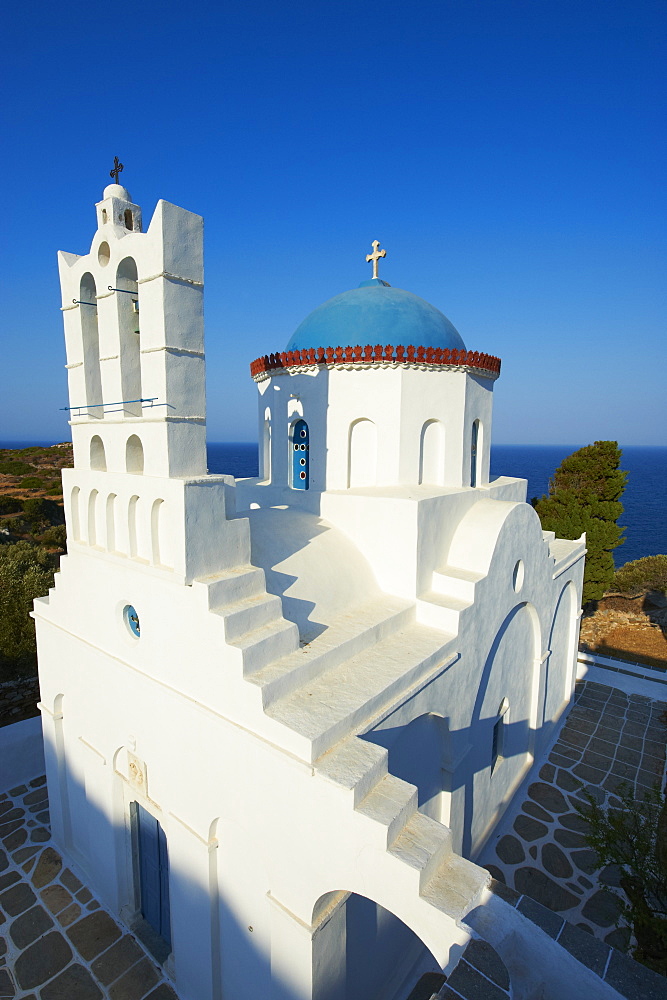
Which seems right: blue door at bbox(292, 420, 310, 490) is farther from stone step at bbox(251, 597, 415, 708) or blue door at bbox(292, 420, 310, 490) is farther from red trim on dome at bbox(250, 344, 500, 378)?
stone step at bbox(251, 597, 415, 708)

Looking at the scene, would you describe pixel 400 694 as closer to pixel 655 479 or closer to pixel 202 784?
pixel 202 784

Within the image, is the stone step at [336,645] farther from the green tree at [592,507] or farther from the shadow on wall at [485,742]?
the green tree at [592,507]

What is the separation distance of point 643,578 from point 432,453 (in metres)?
18.1

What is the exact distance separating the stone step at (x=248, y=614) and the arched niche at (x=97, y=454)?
7.28ft

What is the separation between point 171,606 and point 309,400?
4444 mm

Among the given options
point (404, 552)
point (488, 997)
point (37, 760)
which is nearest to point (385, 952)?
point (488, 997)

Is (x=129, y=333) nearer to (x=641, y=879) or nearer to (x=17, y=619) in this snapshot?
(x=641, y=879)

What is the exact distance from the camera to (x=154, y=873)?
6.23 m

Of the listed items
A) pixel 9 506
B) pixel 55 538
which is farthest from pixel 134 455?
pixel 9 506

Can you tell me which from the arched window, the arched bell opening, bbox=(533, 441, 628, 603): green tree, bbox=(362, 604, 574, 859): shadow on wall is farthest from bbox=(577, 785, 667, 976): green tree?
bbox=(533, 441, 628, 603): green tree

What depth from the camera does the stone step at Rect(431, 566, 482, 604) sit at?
6.40 metres

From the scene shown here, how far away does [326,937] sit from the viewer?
4.27m

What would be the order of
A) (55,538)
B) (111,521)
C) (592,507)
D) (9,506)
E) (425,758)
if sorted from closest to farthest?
(111,521), (425,758), (592,507), (55,538), (9,506)

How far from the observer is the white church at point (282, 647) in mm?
4168
